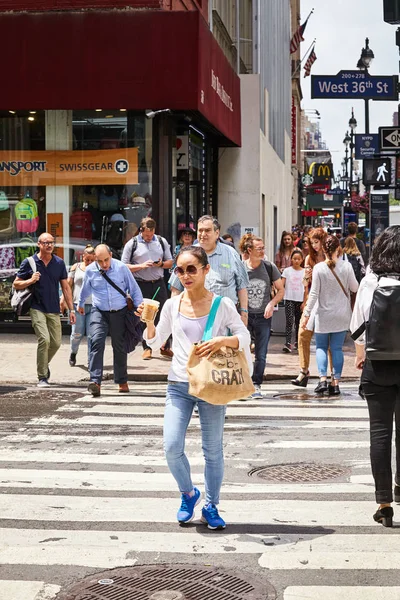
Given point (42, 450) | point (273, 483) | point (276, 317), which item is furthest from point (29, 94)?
point (273, 483)

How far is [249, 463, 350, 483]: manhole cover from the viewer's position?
8508mm

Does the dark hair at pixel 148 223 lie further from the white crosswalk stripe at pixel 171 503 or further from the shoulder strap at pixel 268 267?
Result: the white crosswalk stripe at pixel 171 503

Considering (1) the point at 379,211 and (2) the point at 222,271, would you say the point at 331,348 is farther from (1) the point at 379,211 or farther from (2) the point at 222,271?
(1) the point at 379,211

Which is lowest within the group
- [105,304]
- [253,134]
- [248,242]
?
[105,304]

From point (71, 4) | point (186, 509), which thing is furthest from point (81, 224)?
point (186, 509)

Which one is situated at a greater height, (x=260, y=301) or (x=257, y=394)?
(x=260, y=301)

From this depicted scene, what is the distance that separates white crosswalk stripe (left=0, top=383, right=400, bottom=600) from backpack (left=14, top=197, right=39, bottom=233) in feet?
27.2

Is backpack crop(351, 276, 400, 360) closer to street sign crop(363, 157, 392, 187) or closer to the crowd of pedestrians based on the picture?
the crowd of pedestrians

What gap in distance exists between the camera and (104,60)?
60.5ft

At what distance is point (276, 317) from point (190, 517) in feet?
43.6

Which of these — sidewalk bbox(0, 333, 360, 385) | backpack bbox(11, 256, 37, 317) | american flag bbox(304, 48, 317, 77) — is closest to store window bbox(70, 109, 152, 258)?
sidewalk bbox(0, 333, 360, 385)

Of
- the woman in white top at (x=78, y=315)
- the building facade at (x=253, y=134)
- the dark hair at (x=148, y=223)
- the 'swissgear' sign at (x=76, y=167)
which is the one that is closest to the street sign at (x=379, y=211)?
the building facade at (x=253, y=134)

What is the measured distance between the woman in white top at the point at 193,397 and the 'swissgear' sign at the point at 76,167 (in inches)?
506

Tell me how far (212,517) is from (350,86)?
17.8m
